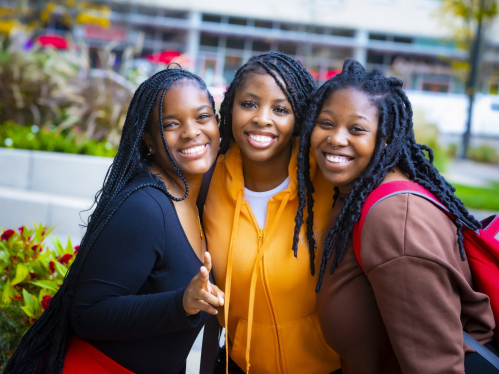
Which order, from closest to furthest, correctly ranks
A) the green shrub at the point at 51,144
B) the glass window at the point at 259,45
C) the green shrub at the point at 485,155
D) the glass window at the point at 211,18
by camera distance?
the green shrub at the point at 51,144
the green shrub at the point at 485,155
the glass window at the point at 259,45
the glass window at the point at 211,18

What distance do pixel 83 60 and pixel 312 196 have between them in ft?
21.5

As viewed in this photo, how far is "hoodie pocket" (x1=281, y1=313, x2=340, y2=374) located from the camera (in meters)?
2.17

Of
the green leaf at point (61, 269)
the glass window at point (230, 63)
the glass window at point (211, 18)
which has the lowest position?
the green leaf at point (61, 269)

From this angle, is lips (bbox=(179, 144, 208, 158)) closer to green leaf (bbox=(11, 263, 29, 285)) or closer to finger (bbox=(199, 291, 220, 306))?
finger (bbox=(199, 291, 220, 306))

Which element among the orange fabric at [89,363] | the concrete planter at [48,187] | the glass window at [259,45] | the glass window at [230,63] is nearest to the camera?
the orange fabric at [89,363]

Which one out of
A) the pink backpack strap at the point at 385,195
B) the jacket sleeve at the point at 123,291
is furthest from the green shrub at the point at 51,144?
the pink backpack strap at the point at 385,195

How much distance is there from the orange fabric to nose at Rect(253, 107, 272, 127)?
4.01 feet

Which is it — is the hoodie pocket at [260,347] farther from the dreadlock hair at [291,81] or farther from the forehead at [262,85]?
the forehead at [262,85]

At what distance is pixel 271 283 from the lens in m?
2.14

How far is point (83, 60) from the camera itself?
7.71m

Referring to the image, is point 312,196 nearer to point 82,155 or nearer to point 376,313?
point 376,313

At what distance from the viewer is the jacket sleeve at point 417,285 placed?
1595mm

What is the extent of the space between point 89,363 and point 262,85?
4.76 feet

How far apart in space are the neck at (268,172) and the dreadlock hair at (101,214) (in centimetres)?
41
